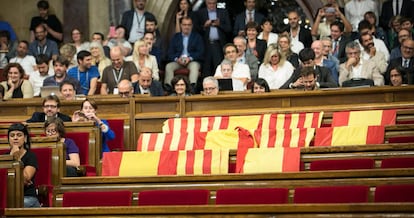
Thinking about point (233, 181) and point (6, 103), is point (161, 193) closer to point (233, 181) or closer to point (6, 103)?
point (233, 181)

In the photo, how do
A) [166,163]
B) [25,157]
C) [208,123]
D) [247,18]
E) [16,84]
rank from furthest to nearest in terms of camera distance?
[247,18] → [16,84] → [208,123] → [166,163] → [25,157]

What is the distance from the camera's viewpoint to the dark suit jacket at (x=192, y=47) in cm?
1148

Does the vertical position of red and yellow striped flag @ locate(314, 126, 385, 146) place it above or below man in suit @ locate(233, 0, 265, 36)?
below

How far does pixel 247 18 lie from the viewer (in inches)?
464

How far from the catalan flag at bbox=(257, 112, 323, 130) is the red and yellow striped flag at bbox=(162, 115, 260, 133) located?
2.7 inches

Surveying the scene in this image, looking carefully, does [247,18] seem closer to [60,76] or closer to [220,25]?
[220,25]

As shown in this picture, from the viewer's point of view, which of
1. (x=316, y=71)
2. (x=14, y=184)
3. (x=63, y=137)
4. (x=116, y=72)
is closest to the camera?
(x=14, y=184)

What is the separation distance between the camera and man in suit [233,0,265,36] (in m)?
11.7

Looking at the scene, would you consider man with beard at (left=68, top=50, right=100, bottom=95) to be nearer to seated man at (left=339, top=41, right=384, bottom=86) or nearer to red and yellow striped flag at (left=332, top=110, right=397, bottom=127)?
seated man at (left=339, top=41, right=384, bottom=86)

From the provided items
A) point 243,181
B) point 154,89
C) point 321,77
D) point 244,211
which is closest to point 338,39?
point 321,77

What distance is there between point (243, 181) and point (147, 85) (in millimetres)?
3799

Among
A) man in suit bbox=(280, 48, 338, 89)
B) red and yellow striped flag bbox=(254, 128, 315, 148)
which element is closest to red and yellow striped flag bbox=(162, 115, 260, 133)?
red and yellow striped flag bbox=(254, 128, 315, 148)

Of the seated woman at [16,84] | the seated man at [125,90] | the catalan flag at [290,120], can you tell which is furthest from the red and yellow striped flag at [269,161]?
the seated woman at [16,84]

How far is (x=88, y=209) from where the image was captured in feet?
17.4
